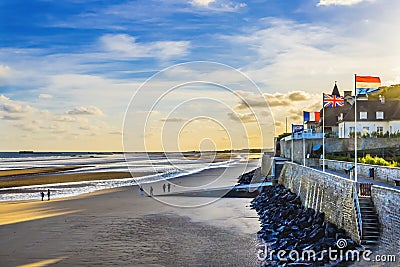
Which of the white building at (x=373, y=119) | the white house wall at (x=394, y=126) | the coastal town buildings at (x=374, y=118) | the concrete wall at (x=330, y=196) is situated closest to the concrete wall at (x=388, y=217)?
the concrete wall at (x=330, y=196)

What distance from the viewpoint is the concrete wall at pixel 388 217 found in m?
13.6

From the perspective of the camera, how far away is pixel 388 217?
14.3 m

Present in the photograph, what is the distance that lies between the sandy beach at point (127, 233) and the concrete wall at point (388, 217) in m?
4.85

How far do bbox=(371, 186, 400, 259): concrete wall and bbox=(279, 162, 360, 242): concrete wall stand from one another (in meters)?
0.99

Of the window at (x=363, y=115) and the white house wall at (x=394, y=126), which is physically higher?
the window at (x=363, y=115)

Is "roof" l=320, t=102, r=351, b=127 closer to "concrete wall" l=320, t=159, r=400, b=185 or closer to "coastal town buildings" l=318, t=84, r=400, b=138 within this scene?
"coastal town buildings" l=318, t=84, r=400, b=138

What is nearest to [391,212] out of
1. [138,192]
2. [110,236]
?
[110,236]

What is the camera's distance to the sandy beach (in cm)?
1773

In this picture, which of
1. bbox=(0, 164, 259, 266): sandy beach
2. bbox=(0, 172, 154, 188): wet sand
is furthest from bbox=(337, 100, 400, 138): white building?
bbox=(0, 172, 154, 188): wet sand

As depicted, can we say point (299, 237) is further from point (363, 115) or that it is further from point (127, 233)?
point (363, 115)

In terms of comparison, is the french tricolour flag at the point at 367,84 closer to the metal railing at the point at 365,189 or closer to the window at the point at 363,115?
the metal railing at the point at 365,189

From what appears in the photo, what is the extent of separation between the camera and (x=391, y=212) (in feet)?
46.3

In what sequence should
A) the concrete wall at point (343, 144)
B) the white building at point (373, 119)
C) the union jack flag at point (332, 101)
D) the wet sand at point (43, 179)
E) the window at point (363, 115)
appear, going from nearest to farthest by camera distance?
the union jack flag at point (332, 101) < the concrete wall at point (343, 144) < the white building at point (373, 119) < the window at point (363, 115) < the wet sand at point (43, 179)

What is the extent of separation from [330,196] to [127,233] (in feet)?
33.1
